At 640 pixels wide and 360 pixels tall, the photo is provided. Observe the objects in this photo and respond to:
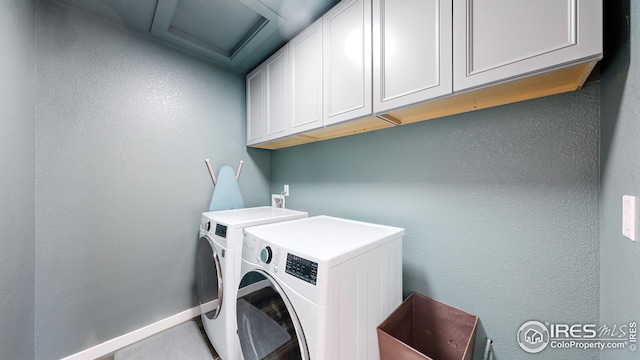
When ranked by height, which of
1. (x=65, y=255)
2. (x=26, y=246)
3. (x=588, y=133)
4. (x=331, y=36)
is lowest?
(x=65, y=255)

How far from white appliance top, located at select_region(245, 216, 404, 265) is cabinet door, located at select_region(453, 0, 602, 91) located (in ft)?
2.59

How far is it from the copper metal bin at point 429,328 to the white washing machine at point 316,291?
0.06 meters

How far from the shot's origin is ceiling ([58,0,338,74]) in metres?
1.42

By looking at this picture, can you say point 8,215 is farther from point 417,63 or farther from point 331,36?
point 417,63

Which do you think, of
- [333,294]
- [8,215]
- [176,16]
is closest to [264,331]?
[333,294]

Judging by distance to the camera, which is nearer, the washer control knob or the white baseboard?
the washer control knob

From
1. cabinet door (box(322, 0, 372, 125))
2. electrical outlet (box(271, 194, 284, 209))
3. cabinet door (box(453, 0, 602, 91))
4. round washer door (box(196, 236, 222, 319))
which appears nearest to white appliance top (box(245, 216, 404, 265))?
round washer door (box(196, 236, 222, 319))

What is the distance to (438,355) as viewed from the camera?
118cm

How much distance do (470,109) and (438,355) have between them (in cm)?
137

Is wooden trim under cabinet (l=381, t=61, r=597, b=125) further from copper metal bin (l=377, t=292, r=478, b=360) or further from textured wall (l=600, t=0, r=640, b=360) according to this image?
copper metal bin (l=377, t=292, r=478, b=360)

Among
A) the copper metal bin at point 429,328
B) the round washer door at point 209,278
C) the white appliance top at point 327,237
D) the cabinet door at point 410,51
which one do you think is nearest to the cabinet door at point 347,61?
the cabinet door at point 410,51

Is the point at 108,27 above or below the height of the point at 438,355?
above

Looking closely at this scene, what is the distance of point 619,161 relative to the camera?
0.69 meters

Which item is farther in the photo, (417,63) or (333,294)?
(417,63)
